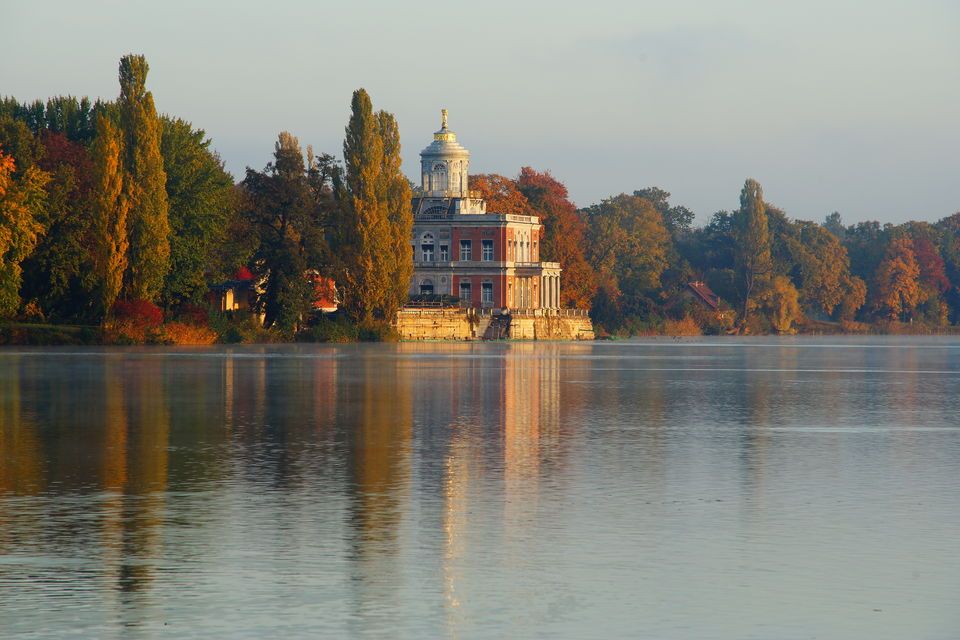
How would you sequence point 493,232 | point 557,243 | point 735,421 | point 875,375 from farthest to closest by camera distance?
point 557,243 < point 493,232 < point 875,375 < point 735,421

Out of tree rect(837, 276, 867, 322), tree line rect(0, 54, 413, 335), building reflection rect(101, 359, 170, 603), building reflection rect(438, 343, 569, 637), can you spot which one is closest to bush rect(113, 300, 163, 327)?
tree line rect(0, 54, 413, 335)

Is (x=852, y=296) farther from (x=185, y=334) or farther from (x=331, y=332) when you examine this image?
(x=185, y=334)

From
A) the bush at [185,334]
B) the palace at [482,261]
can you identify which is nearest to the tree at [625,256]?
the palace at [482,261]

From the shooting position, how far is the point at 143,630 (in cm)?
1177

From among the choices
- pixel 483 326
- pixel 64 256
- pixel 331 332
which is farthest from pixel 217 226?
pixel 483 326

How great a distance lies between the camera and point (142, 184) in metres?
84.9

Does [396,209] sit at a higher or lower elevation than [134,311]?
higher

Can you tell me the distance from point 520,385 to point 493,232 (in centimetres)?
8811

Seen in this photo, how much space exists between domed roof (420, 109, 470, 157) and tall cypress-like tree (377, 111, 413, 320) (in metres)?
35.2

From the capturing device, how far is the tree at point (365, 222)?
10319 cm

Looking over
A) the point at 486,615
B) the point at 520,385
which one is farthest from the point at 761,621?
Answer: the point at 520,385

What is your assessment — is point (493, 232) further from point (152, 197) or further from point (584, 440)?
point (584, 440)

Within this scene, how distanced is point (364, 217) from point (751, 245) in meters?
68.3

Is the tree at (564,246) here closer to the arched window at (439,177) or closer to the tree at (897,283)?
the arched window at (439,177)
